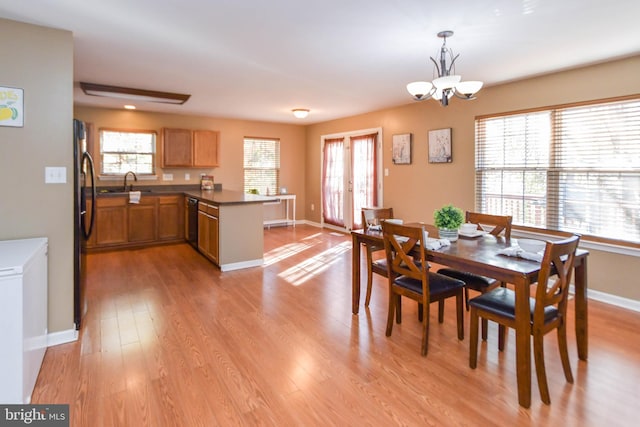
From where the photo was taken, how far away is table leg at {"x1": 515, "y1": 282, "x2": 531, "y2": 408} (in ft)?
6.42

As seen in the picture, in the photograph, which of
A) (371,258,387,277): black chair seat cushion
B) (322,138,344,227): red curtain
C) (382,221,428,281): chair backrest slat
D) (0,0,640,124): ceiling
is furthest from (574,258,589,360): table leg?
(322,138,344,227): red curtain

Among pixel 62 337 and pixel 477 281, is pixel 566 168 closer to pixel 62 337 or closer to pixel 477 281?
pixel 477 281

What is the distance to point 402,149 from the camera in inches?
229

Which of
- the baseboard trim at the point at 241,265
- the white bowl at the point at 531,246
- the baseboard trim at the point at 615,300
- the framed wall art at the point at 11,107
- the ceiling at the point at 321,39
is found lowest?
the baseboard trim at the point at 615,300

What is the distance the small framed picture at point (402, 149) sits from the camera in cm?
572

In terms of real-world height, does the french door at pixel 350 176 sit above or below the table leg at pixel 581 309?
above

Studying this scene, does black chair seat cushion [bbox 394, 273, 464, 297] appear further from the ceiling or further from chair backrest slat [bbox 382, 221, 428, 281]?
the ceiling

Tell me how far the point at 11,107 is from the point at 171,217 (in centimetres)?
375

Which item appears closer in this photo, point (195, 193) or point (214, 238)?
point (214, 238)

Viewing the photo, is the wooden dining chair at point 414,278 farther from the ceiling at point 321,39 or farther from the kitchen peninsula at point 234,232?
the kitchen peninsula at point 234,232

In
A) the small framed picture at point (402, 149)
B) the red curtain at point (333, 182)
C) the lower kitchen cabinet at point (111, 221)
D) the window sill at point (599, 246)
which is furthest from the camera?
the red curtain at point (333, 182)

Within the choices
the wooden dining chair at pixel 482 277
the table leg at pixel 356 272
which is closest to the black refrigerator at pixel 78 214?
the table leg at pixel 356 272

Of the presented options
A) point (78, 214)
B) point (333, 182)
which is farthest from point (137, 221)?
point (333, 182)

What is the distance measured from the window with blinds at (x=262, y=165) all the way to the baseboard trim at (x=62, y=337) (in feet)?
16.3
